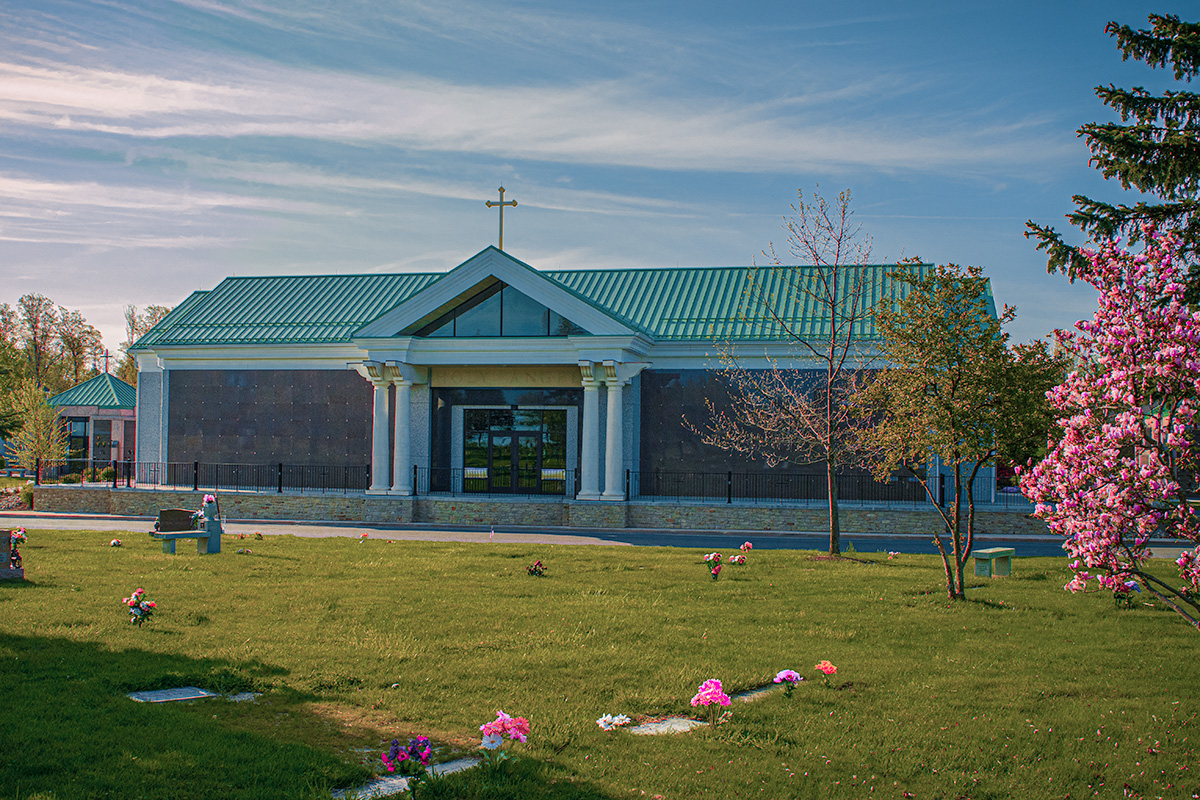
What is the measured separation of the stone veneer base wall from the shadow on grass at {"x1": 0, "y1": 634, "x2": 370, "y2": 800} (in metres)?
17.9

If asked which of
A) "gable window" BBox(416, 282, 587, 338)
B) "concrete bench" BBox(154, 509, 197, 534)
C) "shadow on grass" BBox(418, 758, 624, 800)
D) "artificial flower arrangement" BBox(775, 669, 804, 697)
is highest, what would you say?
"gable window" BBox(416, 282, 587, 338)

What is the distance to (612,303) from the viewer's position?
1254 inches

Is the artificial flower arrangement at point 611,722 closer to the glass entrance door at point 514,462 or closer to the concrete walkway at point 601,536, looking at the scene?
the concrete walkway at point 601,536

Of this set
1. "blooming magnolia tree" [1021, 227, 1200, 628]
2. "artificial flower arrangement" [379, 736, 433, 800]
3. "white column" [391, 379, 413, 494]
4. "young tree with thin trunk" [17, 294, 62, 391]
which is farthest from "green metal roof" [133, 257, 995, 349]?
"young tree with thin trunk" [17, 294, 62, 391]

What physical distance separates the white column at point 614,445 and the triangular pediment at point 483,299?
69.0 inches

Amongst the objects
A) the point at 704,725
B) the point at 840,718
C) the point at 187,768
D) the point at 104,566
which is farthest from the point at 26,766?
the point at 104,566

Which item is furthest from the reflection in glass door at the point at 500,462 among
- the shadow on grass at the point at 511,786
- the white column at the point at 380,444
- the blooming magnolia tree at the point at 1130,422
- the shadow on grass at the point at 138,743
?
the shadow on grass at the point at 511,786

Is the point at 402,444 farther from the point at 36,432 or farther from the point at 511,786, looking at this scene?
the point at 511,786

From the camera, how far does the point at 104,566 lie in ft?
52.1

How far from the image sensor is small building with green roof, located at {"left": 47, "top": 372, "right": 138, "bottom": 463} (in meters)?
45.3

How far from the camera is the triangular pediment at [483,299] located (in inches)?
1077

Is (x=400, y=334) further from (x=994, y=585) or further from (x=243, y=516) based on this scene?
(x=994, y=585)

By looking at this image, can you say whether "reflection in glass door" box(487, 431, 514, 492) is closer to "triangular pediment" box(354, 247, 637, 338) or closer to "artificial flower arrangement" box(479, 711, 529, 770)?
"triangular pediment" box(354, 247, 637, 338)

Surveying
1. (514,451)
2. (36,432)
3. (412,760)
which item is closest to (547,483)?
(514,451)
